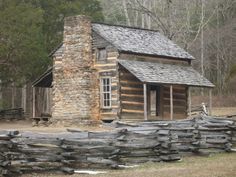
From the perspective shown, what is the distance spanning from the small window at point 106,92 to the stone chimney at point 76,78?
329 millimetres

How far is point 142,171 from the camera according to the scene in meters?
15.7

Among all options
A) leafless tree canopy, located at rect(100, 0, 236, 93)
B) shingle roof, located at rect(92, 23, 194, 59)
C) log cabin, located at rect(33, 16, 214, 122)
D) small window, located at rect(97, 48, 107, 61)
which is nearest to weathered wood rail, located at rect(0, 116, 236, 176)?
log cabin, located at rect(33, 16, 214, 122)

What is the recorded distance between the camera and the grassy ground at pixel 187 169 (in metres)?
14.9

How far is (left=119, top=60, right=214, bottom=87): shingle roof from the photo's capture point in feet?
95.0

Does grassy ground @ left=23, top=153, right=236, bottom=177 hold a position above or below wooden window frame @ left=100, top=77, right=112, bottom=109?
below

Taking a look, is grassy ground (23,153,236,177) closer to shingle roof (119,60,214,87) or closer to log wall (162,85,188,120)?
shingle roof (119,60,214,87)

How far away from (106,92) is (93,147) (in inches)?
566

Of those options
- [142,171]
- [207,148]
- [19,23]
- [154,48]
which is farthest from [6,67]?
[142,171]

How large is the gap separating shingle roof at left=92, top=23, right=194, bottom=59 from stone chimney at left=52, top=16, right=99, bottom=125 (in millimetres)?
945

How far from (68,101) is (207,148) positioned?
12633mm

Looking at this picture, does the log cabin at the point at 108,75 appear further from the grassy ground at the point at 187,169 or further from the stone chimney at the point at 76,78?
the grassy ground at the point at 187,169

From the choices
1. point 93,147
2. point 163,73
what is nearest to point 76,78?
point 163,73

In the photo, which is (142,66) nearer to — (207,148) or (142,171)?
(207,148)

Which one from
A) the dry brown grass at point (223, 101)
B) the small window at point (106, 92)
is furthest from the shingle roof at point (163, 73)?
the dry brown grass at point (223, 101)
